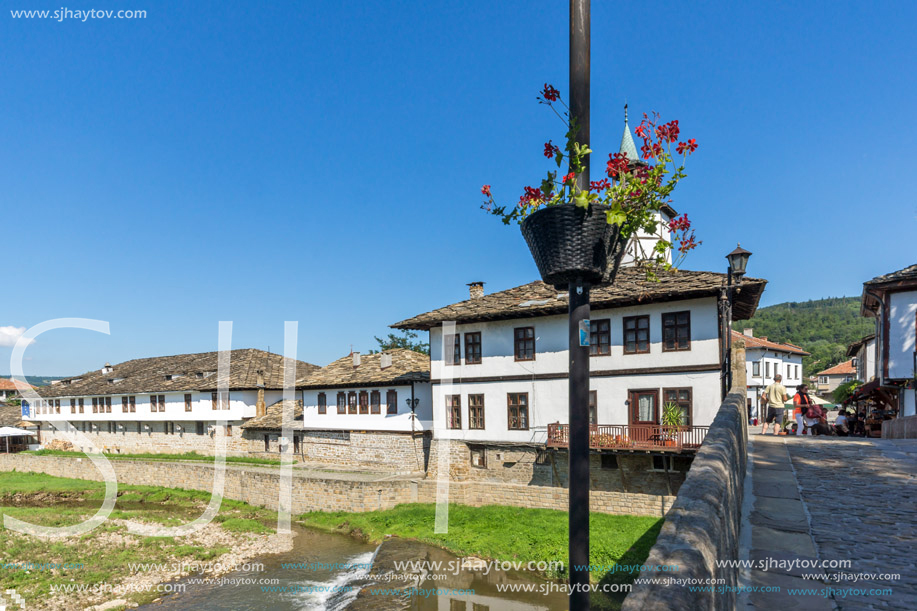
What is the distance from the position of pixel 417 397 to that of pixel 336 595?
1010 centimetres

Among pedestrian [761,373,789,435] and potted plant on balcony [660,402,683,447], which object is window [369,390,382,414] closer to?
potted plant on balcony [660,402,683,447]

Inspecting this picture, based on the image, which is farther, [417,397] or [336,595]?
[417,397]

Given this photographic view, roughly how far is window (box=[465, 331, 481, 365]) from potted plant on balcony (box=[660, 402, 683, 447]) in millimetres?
7572

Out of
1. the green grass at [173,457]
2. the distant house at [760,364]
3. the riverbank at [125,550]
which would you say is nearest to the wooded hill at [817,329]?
the distant house at [760,364]

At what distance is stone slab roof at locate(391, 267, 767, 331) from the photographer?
17.2 meters

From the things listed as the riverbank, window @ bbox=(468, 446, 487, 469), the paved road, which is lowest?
the riverbank

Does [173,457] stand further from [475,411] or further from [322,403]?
[475,411]

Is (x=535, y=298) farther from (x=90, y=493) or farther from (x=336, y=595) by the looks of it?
(x=90, y=493)

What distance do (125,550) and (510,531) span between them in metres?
14.8

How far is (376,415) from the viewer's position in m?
26.3

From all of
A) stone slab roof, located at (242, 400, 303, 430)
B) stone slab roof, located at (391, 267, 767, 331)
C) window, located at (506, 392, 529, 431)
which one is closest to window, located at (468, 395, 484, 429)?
window, located at (506, 392, 529, 431)

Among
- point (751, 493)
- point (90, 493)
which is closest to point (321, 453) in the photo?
point (90, 493)

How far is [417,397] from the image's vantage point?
979 inches

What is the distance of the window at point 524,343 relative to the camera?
20938 mm
